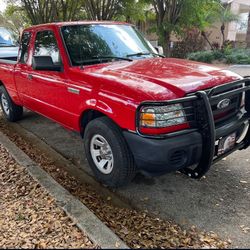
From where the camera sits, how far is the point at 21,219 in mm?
2889

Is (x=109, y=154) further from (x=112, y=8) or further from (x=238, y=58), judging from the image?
(x=238, y=58)

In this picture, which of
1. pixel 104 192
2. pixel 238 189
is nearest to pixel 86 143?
pixel 104 192

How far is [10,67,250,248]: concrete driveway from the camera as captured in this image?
2.92 meters

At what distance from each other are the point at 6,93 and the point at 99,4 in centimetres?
723

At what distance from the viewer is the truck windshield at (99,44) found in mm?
→ 3963

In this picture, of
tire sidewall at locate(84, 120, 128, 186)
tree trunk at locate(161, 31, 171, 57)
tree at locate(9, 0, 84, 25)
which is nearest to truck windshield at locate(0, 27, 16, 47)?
tree at locate(9, 0, 84, 25)

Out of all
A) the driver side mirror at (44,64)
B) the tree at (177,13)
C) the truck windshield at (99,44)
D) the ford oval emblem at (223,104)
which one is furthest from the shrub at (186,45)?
the ford oval emblem at (223,104)

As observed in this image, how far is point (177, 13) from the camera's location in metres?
10.4

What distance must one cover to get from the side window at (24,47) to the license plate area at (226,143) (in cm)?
352

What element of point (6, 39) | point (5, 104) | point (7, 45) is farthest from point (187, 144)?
point (6, 39)

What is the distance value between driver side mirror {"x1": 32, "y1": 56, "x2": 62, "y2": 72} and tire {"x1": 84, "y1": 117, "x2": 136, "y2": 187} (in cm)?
101

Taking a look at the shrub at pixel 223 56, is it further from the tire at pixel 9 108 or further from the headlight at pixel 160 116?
the headlight at pixel 160 116

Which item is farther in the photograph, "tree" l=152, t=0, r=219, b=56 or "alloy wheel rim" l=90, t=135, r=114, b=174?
"tree" l=152, t=0, r=219, b=56

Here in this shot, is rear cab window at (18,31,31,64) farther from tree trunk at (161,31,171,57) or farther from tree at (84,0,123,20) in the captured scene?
tree at (84,0,123,20)
